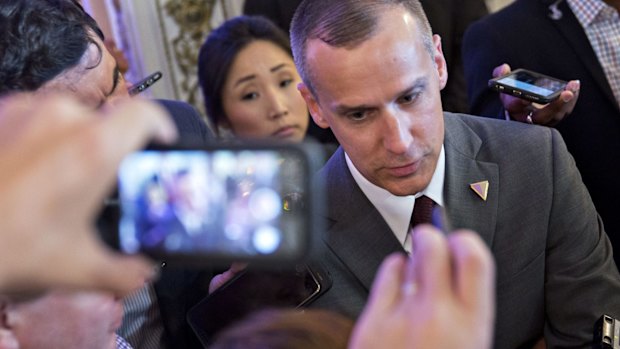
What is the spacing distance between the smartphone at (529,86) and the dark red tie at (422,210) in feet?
1.16

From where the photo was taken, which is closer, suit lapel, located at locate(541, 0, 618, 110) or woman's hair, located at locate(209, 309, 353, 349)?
woman's hair, located at locate(209, 309, 353, 349)

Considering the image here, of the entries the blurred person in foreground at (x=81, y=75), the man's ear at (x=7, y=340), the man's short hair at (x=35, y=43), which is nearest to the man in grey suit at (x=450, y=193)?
the blurred person in foreground at (x=81, y=75)

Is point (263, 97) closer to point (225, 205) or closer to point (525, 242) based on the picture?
point (525, 242)

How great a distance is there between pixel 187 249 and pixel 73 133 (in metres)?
0.21

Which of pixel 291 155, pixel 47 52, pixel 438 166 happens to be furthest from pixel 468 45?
pixel 291 155

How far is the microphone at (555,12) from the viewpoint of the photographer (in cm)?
211

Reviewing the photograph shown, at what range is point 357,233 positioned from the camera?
167cm

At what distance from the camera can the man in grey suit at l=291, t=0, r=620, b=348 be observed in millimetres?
1557

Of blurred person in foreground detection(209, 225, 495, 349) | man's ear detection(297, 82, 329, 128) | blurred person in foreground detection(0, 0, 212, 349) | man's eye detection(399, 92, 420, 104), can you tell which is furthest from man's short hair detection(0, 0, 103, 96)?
blurred person in foreground detection(209, 225, 495, 349)

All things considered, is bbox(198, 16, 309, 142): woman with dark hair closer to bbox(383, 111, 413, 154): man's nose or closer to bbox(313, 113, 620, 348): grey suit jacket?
bbox(313, 113, 620, 348): grey suit jacket

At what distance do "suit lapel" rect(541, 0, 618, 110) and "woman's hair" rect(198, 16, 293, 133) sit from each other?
894 millimetres

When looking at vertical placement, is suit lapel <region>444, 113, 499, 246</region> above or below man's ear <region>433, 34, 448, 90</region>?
below

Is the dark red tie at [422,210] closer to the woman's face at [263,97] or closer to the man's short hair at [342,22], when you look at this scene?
the man's short hair at [342,22]

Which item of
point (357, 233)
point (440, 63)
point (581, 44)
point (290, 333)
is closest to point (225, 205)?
point (290, 333)
